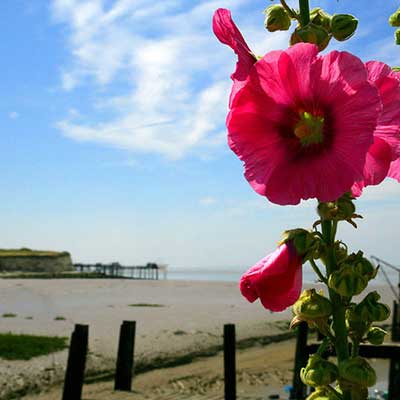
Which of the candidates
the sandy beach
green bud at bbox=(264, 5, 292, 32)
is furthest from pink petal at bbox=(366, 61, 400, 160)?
the sandy beach

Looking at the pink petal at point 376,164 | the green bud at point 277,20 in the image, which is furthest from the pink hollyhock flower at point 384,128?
the green bud at point 277,20

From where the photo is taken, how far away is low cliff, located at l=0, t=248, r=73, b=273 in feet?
252

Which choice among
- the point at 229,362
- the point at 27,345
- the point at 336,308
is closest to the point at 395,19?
the point at 336,308

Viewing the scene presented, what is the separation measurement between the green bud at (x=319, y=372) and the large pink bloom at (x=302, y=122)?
39cm

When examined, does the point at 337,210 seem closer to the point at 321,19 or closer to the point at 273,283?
the point at 273,283

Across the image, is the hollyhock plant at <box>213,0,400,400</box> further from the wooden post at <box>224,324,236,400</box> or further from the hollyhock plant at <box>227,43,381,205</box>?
the wooden post at <box>224,324,236,400</box>

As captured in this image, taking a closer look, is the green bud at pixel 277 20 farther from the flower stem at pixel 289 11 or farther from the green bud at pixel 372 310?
the green bud at pixel 372 310

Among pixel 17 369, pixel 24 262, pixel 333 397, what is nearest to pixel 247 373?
pixel 17 369

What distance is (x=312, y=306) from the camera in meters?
1.35

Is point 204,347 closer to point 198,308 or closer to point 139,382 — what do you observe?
point 139,382

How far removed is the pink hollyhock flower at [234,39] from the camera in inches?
46.7

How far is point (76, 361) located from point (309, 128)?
11.5 metres

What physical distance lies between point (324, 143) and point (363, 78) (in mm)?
177

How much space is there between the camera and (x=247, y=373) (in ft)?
61.4
